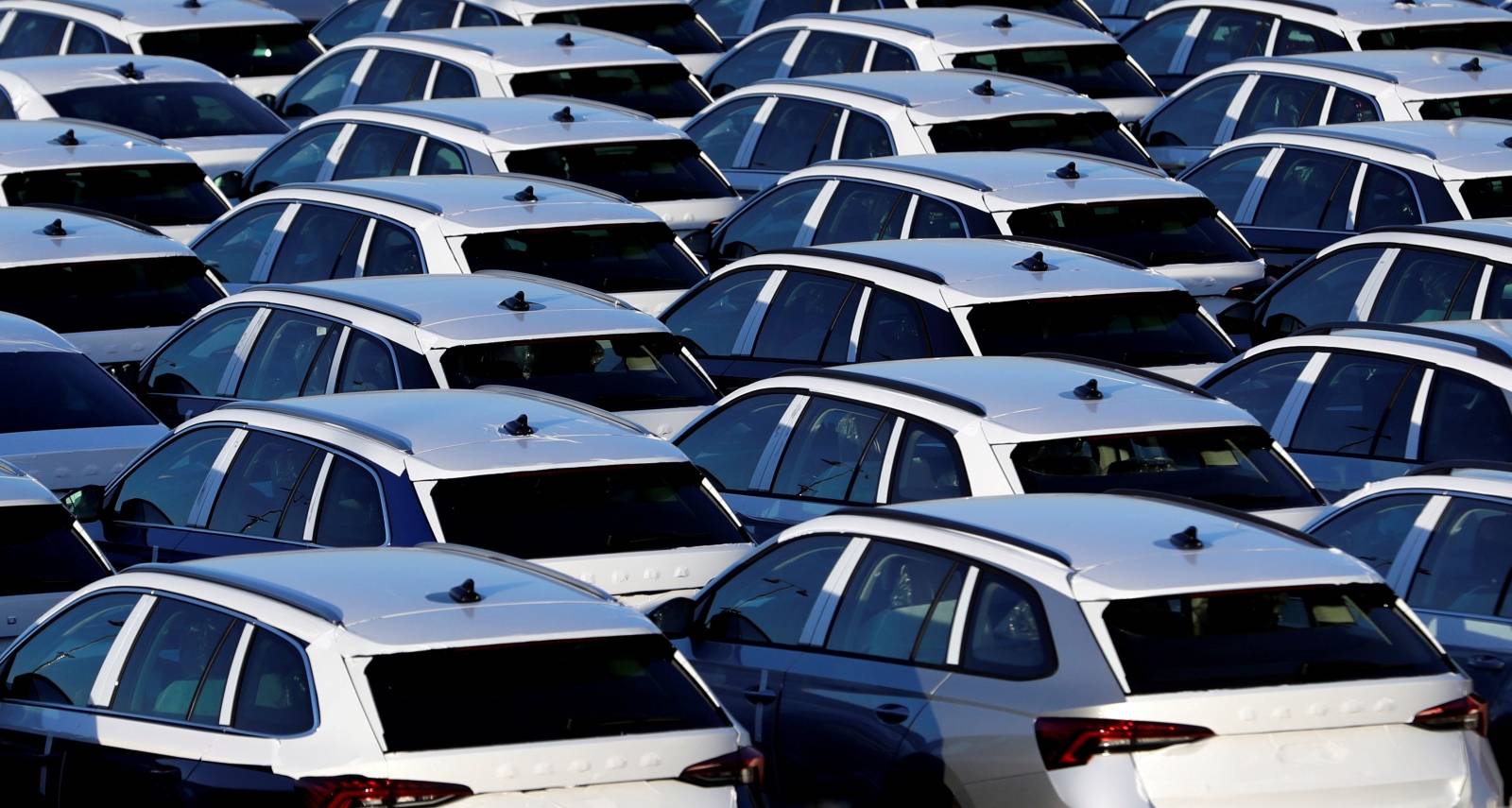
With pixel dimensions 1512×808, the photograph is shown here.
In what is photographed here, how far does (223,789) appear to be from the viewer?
8.02m

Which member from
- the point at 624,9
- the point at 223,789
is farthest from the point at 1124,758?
the point at 624,9

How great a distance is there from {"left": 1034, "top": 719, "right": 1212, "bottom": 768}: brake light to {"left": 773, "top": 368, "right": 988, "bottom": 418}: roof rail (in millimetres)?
3049

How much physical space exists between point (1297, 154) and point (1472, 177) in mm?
1256

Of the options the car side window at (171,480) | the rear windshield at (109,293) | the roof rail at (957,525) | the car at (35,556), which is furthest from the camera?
the rear windshield at (109,293)

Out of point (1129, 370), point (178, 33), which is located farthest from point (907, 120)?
point (178, 33)

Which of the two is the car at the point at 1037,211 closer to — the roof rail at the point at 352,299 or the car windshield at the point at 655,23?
the roof rail at the point at 352,299

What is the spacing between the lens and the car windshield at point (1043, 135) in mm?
19375

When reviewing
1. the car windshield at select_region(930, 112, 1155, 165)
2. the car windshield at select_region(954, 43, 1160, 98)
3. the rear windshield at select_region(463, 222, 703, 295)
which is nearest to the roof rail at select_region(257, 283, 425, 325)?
the rear windshield at select_region(463, 222, 703, 295)

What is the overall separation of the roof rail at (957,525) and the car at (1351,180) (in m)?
8.17

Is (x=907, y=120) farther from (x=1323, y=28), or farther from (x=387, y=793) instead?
(x=387, y=793)

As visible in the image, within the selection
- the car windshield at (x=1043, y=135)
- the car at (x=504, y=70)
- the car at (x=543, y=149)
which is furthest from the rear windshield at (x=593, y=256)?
the car at (x=504, y=70)

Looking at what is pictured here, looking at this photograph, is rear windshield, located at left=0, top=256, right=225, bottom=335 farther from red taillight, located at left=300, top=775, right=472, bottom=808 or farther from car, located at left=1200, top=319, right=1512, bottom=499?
red taillight, located at left=300, top=775, right=472, bottom=808

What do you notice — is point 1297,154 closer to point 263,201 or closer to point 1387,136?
point 1387,136

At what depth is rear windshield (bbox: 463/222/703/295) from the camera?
1587cm
